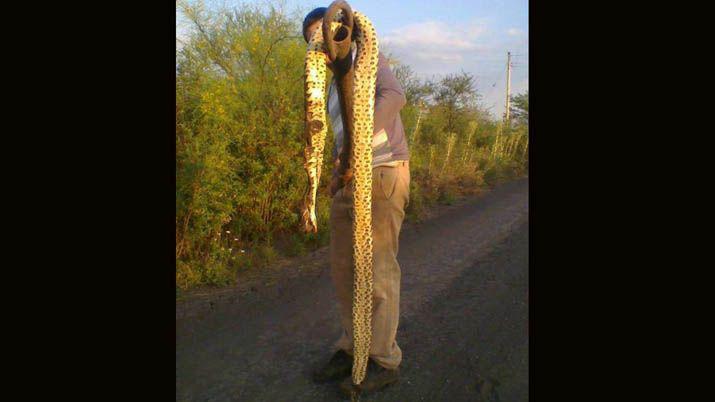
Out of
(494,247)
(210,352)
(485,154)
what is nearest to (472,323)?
(210,352)

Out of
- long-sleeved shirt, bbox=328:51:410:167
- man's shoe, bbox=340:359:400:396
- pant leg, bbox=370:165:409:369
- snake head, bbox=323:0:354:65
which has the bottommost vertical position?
man's shoe, bbox=340:359:400:396

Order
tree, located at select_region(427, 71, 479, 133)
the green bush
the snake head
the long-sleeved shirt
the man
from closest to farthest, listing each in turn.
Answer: the snake head → the long-sleeved shirt → the man → the green bush → tree, located at select_region(427, 71, 479, 133)

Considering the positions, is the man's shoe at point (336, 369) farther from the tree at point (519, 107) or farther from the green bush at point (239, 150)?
the tree at point (519, 107)

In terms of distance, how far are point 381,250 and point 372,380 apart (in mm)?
764

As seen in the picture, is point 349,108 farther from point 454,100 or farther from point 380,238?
point 454,100

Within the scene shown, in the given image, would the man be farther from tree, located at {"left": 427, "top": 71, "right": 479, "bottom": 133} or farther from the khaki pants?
tree, located at {"left": 427, "top": 71, "right": 479, "bottom": 133}

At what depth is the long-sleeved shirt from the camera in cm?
279

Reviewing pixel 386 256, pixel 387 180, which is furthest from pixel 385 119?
pixel 386 256

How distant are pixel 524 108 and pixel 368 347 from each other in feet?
99.9

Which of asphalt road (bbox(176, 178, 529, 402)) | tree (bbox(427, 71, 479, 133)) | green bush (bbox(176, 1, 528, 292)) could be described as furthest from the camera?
tree (bbox(427, 71, 479, 133))

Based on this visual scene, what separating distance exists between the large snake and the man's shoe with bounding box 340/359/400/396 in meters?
0.54

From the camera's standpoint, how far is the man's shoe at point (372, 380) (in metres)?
3.00

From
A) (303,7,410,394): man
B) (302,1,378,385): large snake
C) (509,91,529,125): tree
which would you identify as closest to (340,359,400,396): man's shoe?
(303,7,410,394): man

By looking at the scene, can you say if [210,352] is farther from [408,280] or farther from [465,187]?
[465,187]
